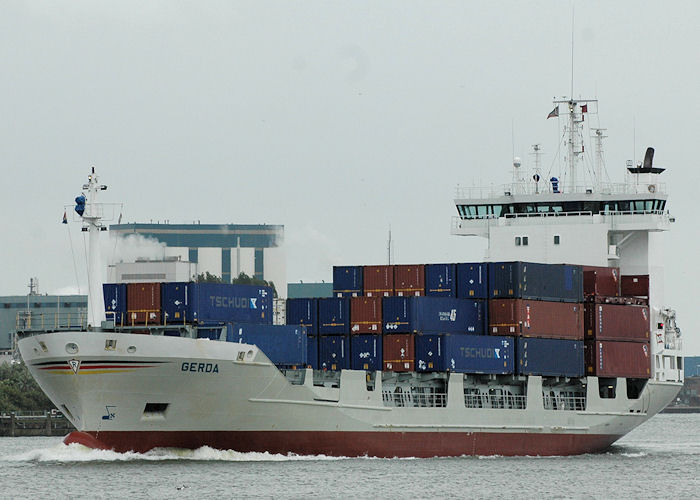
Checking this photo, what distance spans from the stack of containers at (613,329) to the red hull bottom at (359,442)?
121 inches

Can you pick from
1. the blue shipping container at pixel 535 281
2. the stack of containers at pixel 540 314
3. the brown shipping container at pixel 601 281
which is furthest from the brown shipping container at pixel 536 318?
the brown shipping container at pixel 601 281

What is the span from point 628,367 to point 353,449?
13702 millimetres

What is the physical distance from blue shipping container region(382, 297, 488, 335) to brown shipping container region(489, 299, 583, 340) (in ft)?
2.87

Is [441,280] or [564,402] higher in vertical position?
[441,280]

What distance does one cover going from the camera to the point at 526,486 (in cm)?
4578

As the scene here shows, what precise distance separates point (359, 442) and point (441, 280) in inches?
284

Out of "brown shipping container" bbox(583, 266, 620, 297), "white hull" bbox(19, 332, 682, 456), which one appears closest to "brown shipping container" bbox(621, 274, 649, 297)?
"brown shipping container" bbox(583, 266, 620, 297)

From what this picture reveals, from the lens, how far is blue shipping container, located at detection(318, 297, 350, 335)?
53906 mm

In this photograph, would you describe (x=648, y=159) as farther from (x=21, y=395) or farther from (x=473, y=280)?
(x=21, y=395)

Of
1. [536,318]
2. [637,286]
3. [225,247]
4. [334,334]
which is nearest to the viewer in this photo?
[334,334]

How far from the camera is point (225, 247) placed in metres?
155

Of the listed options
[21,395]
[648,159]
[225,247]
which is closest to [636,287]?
[648,159]

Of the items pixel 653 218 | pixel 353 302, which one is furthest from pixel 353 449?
pixel 653 218

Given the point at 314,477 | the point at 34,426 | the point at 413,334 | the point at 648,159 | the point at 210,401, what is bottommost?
the point at 34,426
